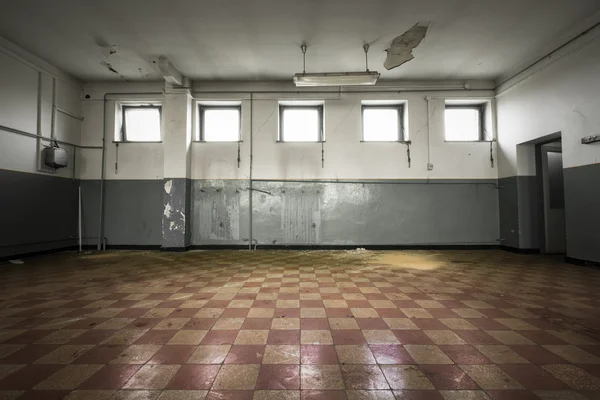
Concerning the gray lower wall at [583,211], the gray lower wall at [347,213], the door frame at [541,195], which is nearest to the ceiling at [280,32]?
the door frame at [541,195]

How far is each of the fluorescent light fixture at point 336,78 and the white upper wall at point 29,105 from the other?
5.71 m

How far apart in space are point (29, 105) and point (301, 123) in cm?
603

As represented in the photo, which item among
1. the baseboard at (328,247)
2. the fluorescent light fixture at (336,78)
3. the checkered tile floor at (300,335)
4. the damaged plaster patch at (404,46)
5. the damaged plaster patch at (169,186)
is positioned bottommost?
the checkered tile floor at (300,335)

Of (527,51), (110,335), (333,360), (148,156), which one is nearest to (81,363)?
(110,335)

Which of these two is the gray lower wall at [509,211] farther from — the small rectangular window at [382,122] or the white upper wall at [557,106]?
the small rectangular window at [382,122]

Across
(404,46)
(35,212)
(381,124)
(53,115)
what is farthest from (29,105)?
(381,124)

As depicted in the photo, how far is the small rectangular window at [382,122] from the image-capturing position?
731 centimetres

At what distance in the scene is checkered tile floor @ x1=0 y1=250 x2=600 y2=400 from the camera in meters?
1.56

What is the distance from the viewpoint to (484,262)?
5.34 meters

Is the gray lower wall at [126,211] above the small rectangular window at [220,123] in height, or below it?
below

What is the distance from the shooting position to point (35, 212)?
5.95 metres

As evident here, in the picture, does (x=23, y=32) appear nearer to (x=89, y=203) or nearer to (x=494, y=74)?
(x=89, y=203)

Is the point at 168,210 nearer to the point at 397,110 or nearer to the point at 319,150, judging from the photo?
the point at 319,150

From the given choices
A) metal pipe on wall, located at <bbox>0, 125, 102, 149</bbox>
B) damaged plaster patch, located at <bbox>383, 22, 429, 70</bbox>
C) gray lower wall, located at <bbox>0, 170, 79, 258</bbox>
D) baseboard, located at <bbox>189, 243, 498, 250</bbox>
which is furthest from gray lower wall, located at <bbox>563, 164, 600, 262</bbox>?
gray lower wall, located at <bbox>0, 170, 79, 258</bbox>
